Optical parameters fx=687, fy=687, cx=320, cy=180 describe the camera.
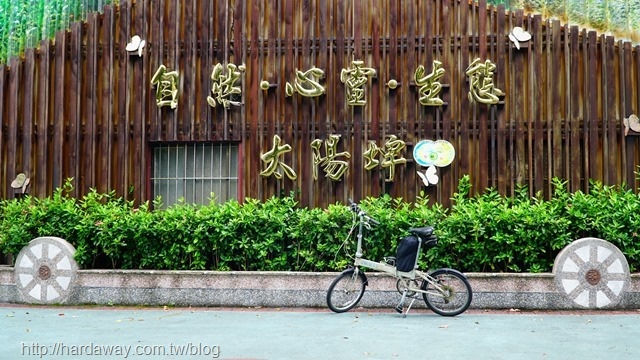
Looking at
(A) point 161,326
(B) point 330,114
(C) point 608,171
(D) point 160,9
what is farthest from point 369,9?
(A) point 161,326

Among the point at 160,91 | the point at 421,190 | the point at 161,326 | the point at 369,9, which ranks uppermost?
the point at 369,9

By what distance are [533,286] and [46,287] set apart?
709 centimetres

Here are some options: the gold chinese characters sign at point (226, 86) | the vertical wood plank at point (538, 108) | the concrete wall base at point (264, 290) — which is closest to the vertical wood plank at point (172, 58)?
the gold chinese characters sign at point (226, 86)

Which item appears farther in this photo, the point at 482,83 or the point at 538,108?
the point at 482,83

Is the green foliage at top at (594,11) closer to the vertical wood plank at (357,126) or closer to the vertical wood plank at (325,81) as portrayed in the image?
the vertical wood plank at (357,126)

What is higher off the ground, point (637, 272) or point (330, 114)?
point (330, 114)

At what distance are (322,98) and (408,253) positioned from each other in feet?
12.2

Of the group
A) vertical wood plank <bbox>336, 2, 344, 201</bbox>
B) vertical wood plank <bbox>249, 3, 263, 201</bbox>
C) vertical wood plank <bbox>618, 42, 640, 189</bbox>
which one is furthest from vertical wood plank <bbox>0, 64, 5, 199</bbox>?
vertical wood plank <bbox>618, 42, 640, 189</bbox>

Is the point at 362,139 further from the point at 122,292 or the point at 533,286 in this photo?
the point at 122,292

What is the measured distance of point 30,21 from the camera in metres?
14.6

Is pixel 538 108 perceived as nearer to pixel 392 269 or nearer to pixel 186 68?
pixel 392 269

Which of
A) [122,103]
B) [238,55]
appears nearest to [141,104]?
[122,103]

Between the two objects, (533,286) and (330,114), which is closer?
(533,286)

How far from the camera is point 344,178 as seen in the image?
11500mm
